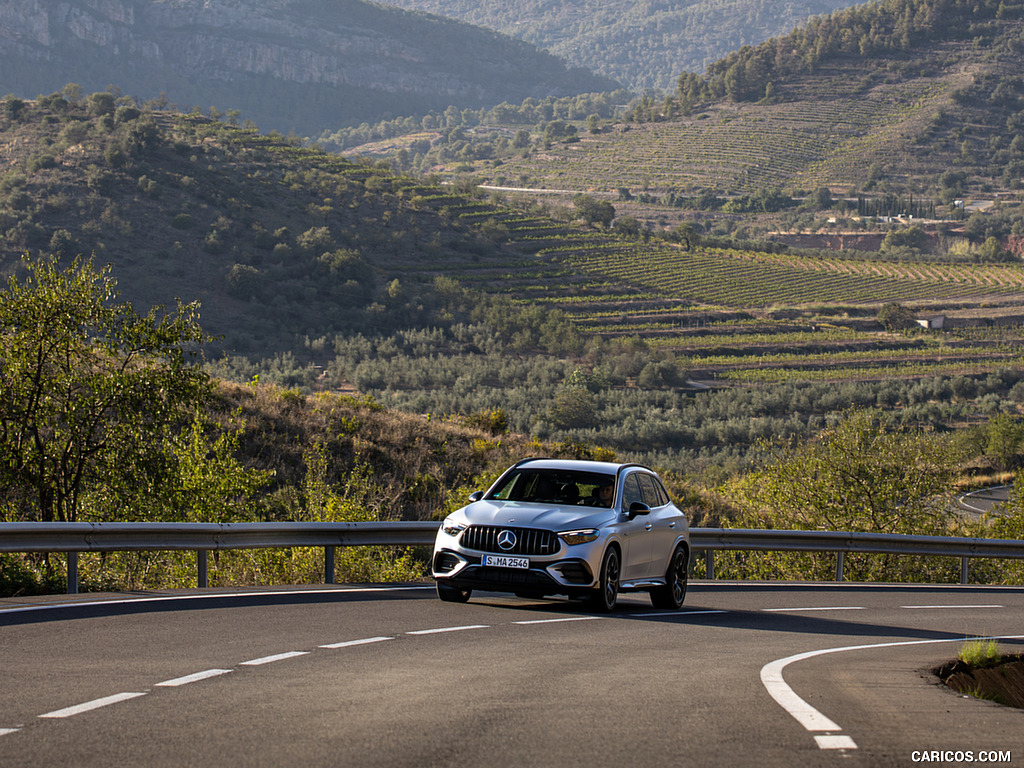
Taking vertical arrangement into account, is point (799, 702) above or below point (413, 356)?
below

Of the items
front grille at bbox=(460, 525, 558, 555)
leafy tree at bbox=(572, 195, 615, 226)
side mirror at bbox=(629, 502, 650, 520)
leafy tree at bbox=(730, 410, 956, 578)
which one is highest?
leafy tree at bbox=(572, 195, 615, 226)

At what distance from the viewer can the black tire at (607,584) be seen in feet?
37.5

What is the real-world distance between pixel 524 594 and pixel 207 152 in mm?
102690

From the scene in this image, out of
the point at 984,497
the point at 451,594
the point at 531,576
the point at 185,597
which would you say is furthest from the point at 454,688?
the point at 984,497

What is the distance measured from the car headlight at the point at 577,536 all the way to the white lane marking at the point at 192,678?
169 inches

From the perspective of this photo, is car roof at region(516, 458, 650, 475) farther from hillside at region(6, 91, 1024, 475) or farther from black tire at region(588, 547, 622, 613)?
hillside at region(6, 91, 1024, 475)

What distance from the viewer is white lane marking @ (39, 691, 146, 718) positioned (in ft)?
19.9

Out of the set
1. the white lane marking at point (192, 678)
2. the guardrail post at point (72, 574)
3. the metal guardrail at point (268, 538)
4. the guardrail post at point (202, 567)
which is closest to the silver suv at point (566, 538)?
the metal guardrail at point (268, 538)

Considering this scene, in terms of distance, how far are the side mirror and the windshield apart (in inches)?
9.3

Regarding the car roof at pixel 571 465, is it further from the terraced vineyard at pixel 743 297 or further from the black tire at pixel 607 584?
the terraced vineyard at pixel 743 297

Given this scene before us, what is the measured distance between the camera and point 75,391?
16.4 m

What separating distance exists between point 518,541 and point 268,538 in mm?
3301

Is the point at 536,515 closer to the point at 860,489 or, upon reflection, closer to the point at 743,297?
the point at 860,489

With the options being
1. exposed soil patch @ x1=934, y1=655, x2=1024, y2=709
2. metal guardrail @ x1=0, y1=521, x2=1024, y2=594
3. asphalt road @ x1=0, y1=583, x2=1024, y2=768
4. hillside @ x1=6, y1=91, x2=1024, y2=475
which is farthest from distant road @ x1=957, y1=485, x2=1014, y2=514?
exposed soil patch @ x1=934, y1=655, x2=1024, y2=709
